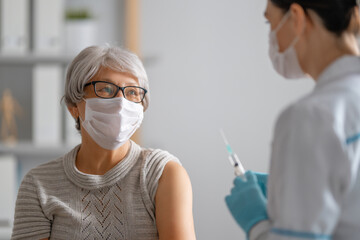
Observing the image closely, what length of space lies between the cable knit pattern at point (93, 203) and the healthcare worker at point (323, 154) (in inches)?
21.2

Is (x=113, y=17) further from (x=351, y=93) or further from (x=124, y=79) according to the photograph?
(x=351, y=93)

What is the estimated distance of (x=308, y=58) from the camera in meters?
0.90

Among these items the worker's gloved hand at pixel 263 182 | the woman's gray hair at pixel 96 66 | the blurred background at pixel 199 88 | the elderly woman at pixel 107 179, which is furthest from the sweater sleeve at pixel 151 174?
the blurred background at pixel 199 88

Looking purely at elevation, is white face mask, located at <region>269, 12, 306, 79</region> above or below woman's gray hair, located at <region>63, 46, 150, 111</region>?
above

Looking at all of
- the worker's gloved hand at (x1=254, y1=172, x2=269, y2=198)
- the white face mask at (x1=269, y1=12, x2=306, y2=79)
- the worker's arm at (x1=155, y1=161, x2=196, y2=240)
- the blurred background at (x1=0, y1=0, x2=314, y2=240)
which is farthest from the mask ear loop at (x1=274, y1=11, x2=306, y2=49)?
the blurred background at (x1=0, y1=0, x2=314, y2=240)

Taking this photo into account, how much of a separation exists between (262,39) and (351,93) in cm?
203

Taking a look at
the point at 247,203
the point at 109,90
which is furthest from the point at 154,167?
the point at 247,203

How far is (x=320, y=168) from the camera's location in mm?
730

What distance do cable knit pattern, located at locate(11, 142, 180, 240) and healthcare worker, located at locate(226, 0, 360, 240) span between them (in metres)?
0.54

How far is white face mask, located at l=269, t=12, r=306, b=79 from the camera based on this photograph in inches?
36.7

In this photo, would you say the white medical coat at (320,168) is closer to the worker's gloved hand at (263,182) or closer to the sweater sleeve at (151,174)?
the worker's gloved hand at (263,182)

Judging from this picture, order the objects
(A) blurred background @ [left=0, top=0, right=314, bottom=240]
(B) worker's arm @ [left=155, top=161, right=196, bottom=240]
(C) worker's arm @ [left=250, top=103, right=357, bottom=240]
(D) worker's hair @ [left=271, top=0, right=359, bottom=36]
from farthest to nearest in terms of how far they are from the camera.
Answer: (A) blurred background @ [left=0, top=0, right=314, bottom=240] → (B) worker's arm @ [left=155, top=161, right=196, bottom=240] → (D) worker's hair @ [left=271, top=0, right=359, bottom=36] → (C) worker's arm @ [left=250, top=103, right=357, bottom=240]

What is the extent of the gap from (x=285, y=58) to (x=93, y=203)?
726 millimetres

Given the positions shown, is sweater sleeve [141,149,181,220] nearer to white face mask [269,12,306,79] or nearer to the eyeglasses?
the eyeglasses
